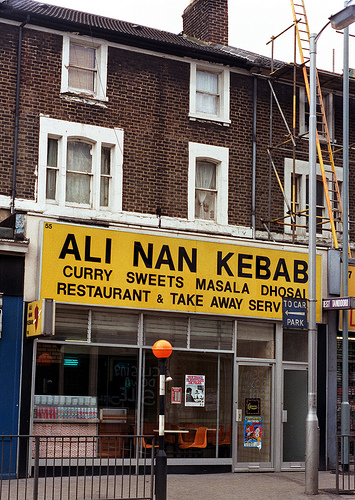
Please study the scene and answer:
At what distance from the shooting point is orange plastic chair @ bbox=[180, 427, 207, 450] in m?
16.8

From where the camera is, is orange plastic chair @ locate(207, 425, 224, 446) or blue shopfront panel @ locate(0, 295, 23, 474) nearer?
blue shopfront panel @ locate(0, 295, 23, 474)

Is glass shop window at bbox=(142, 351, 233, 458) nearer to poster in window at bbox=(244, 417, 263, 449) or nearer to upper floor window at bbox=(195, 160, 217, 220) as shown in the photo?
poster in window at bbox=(244, 417, 263, 449)

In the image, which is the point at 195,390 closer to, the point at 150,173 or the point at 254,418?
the point at 254,418

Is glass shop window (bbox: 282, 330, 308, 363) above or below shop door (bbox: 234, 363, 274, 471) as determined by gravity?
above

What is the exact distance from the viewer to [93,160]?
17.6 m

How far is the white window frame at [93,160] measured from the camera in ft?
55.2

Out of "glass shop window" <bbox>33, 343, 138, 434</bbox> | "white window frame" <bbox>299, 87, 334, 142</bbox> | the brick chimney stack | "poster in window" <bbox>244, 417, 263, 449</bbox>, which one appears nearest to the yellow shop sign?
"glass shop window" <bbox>33, 343, 138, 434</bbox>

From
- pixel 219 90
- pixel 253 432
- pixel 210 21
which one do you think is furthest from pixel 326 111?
pixel 253 432

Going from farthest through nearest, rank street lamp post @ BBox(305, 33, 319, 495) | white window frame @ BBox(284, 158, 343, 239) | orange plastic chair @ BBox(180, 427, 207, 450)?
white window frame @ BBox(284, 158, 343, 239), orange plastic chair @ BBox(180, 427, 207, 450), street lamp post @ BBox(305, 33, 319, 495)

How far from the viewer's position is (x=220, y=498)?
1323 cm

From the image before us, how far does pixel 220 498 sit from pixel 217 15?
14211 mm

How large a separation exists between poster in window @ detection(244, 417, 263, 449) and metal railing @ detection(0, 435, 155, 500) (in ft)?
16.5

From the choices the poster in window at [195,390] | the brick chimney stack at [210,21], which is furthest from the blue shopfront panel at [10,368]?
the brick chimney stack at [210,21]

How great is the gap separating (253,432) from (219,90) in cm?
869
